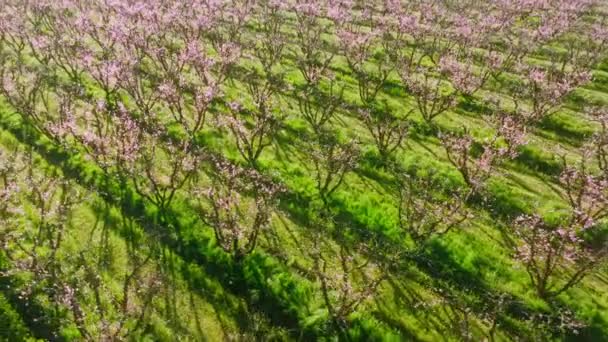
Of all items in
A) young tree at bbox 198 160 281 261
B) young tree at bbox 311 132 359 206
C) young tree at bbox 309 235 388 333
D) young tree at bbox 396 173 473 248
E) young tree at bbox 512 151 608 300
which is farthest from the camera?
young tree at bbox 311 132 359 206

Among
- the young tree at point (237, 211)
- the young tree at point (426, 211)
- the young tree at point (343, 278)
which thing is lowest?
the young tree at point (343, 278)

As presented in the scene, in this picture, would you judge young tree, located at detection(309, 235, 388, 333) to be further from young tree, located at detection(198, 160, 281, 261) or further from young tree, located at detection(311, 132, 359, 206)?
young tree, located at detection(311, 132, 359, 206)

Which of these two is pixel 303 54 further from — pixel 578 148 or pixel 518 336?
pixel 518 336

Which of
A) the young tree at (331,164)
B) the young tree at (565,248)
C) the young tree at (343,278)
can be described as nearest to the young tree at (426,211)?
the young tree at (343,278)

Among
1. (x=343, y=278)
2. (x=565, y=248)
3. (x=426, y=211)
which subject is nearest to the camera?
(x=343, y=278)

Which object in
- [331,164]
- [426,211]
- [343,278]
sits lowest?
[343,278]

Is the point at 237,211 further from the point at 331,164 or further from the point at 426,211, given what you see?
the point at 426,211

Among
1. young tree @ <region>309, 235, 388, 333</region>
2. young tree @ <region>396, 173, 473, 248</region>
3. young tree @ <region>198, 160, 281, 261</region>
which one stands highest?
young tree @ <region>198, 160, 281, 261</region>

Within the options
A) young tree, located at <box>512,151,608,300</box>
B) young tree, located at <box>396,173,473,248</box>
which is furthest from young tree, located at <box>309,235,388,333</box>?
young tree, located at <box>512,151,608,300</box>

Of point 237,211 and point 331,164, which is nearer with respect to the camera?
point 237,211

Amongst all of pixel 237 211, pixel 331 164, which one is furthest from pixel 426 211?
pixel 237 211

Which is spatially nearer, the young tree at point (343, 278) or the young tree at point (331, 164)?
the young tree at point (343, 278)

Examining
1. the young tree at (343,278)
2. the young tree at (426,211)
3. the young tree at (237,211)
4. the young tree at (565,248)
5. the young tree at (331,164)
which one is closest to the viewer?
the young tree at (343,278)

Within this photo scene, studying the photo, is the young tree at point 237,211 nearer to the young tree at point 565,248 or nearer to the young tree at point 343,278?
the young tree at point 343,278
